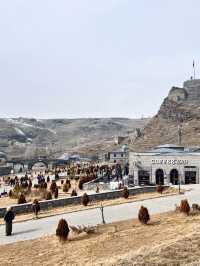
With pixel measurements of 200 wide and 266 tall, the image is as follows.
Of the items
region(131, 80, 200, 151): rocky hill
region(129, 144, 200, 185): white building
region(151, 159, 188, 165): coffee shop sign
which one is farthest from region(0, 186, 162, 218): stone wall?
region(131, 80, 200, 151): rocky hill

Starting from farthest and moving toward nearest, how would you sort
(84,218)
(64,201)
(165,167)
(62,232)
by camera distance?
(165,167), (64,201), (84,218), (62,232)

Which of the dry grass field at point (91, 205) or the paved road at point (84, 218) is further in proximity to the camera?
the dry grass field at point (91, 205)

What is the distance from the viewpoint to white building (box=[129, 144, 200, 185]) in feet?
175

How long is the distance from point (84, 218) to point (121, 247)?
9710 mm

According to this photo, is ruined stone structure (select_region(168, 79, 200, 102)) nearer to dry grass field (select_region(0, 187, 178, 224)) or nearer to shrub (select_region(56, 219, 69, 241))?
dry grass field (select_region(0, 187, 178, 224))

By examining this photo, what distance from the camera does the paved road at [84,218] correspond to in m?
23.5

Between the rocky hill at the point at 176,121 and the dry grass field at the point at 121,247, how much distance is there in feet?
331

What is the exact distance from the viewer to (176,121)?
148625 millimetres

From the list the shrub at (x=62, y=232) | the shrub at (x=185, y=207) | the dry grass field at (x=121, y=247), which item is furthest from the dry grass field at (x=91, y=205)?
the shrub at (x=185, y=207)

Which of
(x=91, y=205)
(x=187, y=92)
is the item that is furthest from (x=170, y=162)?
(x=187, y=92)

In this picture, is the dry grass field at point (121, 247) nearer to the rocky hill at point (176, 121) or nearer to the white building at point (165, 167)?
the white building at point (165, 167)

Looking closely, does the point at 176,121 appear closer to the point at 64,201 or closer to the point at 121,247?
the point at 64,201

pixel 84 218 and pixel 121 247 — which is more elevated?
pixel 84 218

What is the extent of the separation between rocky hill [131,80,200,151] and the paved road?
8887 cm
